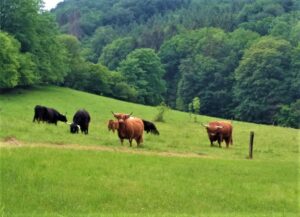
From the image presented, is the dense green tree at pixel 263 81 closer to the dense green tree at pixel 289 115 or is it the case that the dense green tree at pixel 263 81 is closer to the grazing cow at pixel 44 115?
the dense green tree at pixel 289 115

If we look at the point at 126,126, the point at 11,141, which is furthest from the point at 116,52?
the point at 11,141

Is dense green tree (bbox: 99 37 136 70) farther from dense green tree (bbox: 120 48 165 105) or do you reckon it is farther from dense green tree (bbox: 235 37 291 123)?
dense green tree (bbox: 235 37 291 123)

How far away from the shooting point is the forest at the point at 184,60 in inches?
2335

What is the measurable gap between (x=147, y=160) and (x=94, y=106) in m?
37.2

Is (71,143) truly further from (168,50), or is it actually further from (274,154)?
(168,50)

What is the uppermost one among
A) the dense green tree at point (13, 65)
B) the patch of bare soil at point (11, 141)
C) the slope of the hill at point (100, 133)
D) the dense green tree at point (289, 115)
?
the dense green tree at point (13, 65)

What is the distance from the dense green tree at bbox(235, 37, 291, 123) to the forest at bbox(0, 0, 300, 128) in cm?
16

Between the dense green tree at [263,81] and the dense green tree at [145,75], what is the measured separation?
13.8 metres

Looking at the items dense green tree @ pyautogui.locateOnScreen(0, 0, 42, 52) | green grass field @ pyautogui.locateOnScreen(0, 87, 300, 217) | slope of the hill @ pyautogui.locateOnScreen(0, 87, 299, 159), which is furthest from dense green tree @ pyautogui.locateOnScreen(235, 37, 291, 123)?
green grass field @ pyautogui.locateOnScreen(0, 87, 300, 217)

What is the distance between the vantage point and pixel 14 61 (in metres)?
52.1

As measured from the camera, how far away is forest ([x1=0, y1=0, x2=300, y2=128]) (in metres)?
59.3

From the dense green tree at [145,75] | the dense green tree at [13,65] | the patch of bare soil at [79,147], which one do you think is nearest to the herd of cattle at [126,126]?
the patch of bare soil at [79,147]

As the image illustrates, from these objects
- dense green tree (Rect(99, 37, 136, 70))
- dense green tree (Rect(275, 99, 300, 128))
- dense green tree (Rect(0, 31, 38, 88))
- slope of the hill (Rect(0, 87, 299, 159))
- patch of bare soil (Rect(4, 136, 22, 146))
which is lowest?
dense green tree (Rect(275, 99, 300, 128))

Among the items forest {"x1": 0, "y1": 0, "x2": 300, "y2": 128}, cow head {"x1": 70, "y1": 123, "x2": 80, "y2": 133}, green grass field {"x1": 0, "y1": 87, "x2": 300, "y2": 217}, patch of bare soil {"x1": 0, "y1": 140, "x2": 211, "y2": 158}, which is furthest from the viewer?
forest {"x1": 0, "y1": 0, "x2": 300, "y2": 128}
